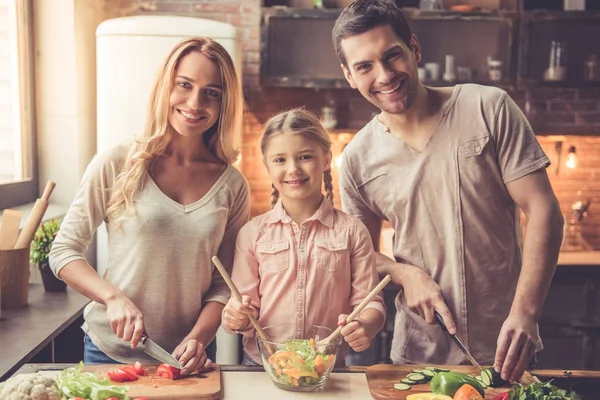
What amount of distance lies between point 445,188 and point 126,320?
35.0 inches

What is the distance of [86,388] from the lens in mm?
1321

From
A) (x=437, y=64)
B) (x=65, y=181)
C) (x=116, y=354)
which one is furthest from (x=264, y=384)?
(x=437, y=64)

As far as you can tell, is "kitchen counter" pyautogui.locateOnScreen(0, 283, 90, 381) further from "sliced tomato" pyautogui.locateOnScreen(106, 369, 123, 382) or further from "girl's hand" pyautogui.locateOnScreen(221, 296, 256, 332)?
"girl's hand" pyautogui.locateOnScreen(221, 296, 256, 332)

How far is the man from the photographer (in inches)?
69.1

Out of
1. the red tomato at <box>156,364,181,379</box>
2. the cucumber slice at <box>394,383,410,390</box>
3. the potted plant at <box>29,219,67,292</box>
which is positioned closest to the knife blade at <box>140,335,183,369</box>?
the red tomato at <box>156,364,181,379</box>

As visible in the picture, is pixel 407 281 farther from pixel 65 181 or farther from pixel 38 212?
pixel 65 181

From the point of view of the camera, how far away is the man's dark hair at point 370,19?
1772 mm

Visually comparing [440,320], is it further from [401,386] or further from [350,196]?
[350,196]

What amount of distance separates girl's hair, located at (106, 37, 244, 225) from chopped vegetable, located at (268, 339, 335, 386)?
557 millimetres

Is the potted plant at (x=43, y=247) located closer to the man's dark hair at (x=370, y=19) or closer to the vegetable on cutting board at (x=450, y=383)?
the man's dark hair at (x=370, y=19)

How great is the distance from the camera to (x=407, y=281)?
1793 millimetres

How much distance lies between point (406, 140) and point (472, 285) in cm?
44

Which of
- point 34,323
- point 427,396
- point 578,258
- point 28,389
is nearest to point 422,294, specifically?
point 427,396

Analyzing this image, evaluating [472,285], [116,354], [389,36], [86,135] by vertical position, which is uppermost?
[389,36]
